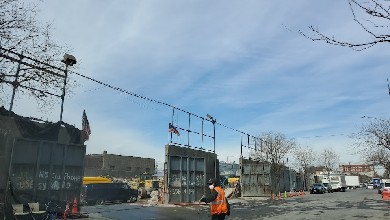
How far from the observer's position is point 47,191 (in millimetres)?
12555

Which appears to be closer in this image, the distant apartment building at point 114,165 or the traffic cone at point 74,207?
the traffic cone at point 74,207

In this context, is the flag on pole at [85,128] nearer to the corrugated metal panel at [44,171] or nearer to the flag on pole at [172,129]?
the corrugated metal panel at [44,171]

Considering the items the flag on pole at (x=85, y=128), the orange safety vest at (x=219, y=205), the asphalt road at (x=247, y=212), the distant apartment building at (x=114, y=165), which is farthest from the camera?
the distant apartment building at (x=114, y=165)

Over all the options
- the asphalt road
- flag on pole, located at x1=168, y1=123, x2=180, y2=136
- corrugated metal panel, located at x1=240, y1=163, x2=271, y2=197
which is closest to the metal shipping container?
the asphalt road

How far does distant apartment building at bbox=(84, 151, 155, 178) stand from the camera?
6494cm

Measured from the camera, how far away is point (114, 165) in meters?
68.2

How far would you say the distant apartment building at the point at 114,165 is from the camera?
64.9 meters

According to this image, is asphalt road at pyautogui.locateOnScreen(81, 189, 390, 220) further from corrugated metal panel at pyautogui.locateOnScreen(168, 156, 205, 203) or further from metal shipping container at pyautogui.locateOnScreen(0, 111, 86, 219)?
metal shipping container at pyautogui.locateOnScreen(0, 111, 86, 219)

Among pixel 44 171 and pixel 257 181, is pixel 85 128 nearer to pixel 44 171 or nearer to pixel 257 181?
pixel 44 171

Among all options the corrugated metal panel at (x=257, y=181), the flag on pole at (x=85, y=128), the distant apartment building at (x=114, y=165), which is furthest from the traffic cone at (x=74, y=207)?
the distant apartment building at (x=114, y=165)

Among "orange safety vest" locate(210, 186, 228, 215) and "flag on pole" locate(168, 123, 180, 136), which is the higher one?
"flag on pole" locate(168, 123, 180, 136)

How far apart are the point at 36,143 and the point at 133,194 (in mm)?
18026

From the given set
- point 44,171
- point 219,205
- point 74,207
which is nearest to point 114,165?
point 74,207

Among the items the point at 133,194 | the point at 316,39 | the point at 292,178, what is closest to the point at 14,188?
the point at 316,39
